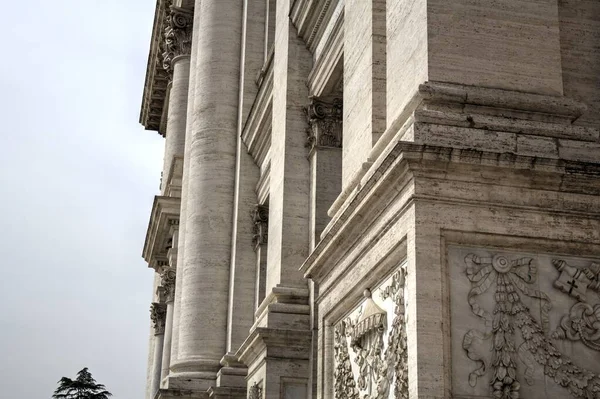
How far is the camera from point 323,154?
19.4m

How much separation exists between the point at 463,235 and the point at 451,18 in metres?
2.60

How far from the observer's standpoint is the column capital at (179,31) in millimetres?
40219

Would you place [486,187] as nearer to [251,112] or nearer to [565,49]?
[565,49]

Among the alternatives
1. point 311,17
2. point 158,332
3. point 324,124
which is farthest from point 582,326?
point 158,332

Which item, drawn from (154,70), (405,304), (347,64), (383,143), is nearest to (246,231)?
(347,64)

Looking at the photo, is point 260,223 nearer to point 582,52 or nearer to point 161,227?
point 582,52

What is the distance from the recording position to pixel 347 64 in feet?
48.1

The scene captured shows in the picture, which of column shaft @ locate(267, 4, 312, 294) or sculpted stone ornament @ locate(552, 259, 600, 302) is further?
column shaft @ locate(267, 4, 312, 294)

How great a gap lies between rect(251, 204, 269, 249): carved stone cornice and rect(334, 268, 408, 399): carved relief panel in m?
12.4

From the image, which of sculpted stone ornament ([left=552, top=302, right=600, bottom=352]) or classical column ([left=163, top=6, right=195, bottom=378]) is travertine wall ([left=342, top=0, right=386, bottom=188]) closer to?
sculpted stone ornament ([left=552, top=302, right=600, bottom=352])

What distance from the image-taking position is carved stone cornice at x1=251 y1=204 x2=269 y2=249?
24875 millimetres

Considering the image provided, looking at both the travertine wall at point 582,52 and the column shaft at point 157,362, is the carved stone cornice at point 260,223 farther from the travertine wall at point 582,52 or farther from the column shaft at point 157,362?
the column shaft at point 157,362

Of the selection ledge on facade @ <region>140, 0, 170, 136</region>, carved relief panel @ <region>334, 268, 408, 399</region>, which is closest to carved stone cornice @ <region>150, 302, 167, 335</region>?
ledge on facade @ <region>140, 0, 170, 136</region>

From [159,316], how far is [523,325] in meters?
33.5
